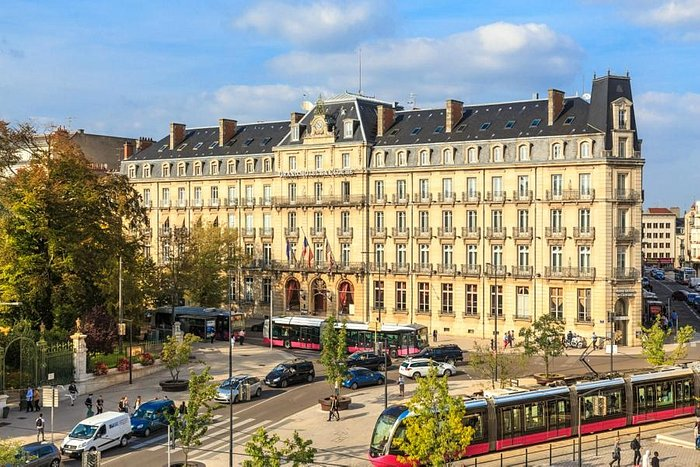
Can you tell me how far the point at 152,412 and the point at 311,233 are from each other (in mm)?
43714

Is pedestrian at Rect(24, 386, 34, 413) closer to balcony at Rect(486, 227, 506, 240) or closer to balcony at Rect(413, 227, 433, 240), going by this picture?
balcony at Rect(413, 227, 433, 240)

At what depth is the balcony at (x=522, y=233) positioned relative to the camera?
71.4 m

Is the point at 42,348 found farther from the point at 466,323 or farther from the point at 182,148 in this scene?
the point at 182,148

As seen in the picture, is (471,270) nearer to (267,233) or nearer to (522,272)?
(522,272)

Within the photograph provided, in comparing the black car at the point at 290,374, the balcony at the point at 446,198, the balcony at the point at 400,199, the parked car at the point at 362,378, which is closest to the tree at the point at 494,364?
the parked car at the point at 362,378

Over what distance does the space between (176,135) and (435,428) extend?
74.2 meters

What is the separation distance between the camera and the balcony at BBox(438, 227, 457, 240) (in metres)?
75.4

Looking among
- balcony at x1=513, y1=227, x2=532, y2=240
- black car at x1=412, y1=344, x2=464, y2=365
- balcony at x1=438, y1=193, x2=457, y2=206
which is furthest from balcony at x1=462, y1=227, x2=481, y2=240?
black car at x1=412, y1=344, x2=464, y2=365

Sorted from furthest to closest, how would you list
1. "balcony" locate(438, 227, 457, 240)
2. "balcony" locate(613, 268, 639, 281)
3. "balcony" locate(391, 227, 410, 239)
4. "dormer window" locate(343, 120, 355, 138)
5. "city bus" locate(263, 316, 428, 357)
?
"dormer window" locate(343, 120, 355, 138)
"balcony" locate(391, 227, 410, 239)
"balcony" locate(438, 227, 457, 240)
"balcony" locate(613, 268, 639, 281)
"city bus" locate(263, 316, 428, 357)

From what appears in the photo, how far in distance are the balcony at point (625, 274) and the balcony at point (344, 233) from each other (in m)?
25.3

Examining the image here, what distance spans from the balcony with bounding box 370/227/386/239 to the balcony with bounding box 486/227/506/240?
35.2 feet

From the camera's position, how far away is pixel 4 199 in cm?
5662

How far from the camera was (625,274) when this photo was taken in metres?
68.5

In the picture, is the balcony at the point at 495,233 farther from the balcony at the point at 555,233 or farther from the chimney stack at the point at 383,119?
the chimney stack at the point at 383,119
